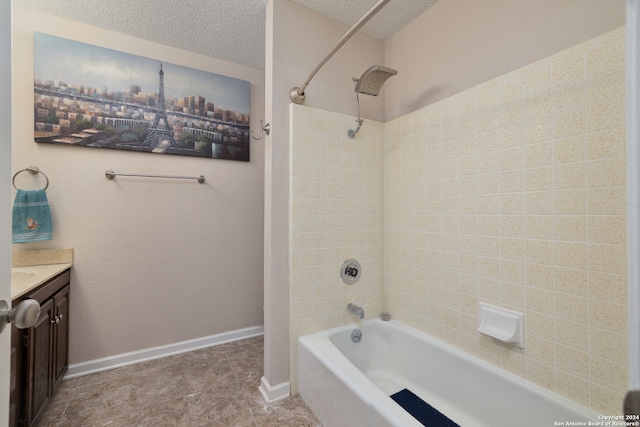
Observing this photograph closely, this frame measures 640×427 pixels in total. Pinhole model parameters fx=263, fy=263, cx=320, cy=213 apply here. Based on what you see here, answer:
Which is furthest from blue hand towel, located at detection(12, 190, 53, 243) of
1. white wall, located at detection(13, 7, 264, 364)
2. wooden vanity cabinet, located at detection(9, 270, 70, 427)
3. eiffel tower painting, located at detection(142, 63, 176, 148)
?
eiffel tower painting, located at detection(142, 63, 176, 148)

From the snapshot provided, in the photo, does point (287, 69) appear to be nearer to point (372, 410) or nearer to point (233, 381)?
point (372, 410)

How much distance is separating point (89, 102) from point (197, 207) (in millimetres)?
1023

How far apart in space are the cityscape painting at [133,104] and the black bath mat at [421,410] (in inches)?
85.5

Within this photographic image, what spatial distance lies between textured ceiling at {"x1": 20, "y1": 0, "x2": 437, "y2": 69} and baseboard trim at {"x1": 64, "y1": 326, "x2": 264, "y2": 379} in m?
2.43

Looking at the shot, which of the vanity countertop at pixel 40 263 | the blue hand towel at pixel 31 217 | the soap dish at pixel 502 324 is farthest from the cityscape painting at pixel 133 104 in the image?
the soap dish at pixel 502 324

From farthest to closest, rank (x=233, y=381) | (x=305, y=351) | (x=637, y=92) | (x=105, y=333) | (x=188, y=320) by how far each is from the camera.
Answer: (x=188, y=320), (x=105, y=333), (x=233, y=381), (x=305, y=351), (x=637, y=92)

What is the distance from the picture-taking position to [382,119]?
80.4 inches

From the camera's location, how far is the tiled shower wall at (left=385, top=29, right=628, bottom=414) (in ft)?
3.33

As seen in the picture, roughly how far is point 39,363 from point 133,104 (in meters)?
1.73

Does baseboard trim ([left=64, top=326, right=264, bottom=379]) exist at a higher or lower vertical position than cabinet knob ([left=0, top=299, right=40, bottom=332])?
lower

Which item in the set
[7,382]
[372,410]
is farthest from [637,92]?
[7,382]

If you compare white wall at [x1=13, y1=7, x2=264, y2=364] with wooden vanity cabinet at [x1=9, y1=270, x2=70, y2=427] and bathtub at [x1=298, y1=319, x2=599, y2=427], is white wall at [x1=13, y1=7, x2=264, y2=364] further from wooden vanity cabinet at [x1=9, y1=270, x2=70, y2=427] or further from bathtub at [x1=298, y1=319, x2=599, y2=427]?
bathtub at [x1=298, y1=319, x2=599, y2=427]

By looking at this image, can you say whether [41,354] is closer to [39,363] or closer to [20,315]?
[39,363]

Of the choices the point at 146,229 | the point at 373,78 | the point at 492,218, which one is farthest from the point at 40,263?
the point at 492,218
